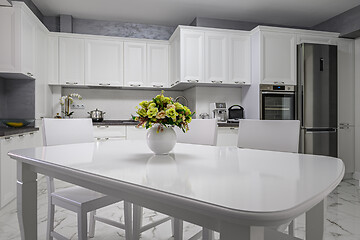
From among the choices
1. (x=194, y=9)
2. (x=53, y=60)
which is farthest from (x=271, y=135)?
(x=53, y=60)

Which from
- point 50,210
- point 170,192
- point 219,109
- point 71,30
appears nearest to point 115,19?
point 71,30

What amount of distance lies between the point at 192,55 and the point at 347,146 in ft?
9.65

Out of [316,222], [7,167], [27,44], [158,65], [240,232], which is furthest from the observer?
[158,65]

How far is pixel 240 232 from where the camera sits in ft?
1.74

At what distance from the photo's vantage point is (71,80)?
4.06 m

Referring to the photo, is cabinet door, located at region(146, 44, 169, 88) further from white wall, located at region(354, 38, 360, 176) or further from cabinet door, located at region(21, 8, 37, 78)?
white wall, located at region(354, 38, 360, 176)

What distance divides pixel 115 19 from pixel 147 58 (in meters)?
0.95

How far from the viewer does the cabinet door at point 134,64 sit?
4250 millimetres

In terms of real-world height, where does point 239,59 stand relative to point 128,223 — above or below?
above

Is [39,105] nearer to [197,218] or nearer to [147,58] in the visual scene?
[147,58]

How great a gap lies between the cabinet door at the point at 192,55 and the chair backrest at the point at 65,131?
2078mm

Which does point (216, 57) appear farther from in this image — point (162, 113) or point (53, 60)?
point (162, 113)

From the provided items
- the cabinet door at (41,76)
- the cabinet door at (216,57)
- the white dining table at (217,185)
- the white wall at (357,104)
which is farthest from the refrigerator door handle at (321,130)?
the cabinet door at (41,76)

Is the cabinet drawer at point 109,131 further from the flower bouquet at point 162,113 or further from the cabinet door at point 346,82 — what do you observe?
the cabinet door at point 346,82
